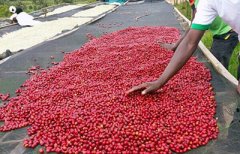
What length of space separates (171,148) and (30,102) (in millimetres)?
1636

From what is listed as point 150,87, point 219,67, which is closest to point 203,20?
point 150,87

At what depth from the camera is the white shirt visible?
237 centimetres

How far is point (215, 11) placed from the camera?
96.7 inches

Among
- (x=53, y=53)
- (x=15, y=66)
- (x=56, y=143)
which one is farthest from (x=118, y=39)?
(x=56, y=143)

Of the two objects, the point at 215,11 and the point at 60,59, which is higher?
the point at 215,11

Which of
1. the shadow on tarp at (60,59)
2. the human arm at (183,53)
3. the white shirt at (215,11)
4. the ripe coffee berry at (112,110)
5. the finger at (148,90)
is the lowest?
the shadow on tarp at (60,59)

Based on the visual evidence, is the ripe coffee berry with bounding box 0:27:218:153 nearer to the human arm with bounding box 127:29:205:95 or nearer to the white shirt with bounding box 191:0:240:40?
the human arm with bounding box 127:29:205:95

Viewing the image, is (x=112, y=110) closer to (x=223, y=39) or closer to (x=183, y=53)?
(x=183, y=53)

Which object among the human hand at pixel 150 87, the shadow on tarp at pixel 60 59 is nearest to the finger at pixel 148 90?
the human hand at pixel 150 87

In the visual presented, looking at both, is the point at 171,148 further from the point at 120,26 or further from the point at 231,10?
the point at 120,26

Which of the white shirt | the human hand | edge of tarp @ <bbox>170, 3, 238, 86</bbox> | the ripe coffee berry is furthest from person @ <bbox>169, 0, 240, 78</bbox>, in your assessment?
the white shirt

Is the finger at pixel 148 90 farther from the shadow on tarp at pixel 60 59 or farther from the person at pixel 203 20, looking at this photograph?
the shadow on tarp at pixel 60 59

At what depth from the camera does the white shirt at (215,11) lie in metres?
2.37

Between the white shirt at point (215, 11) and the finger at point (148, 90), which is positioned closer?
the white shirt at point (215, 11)
